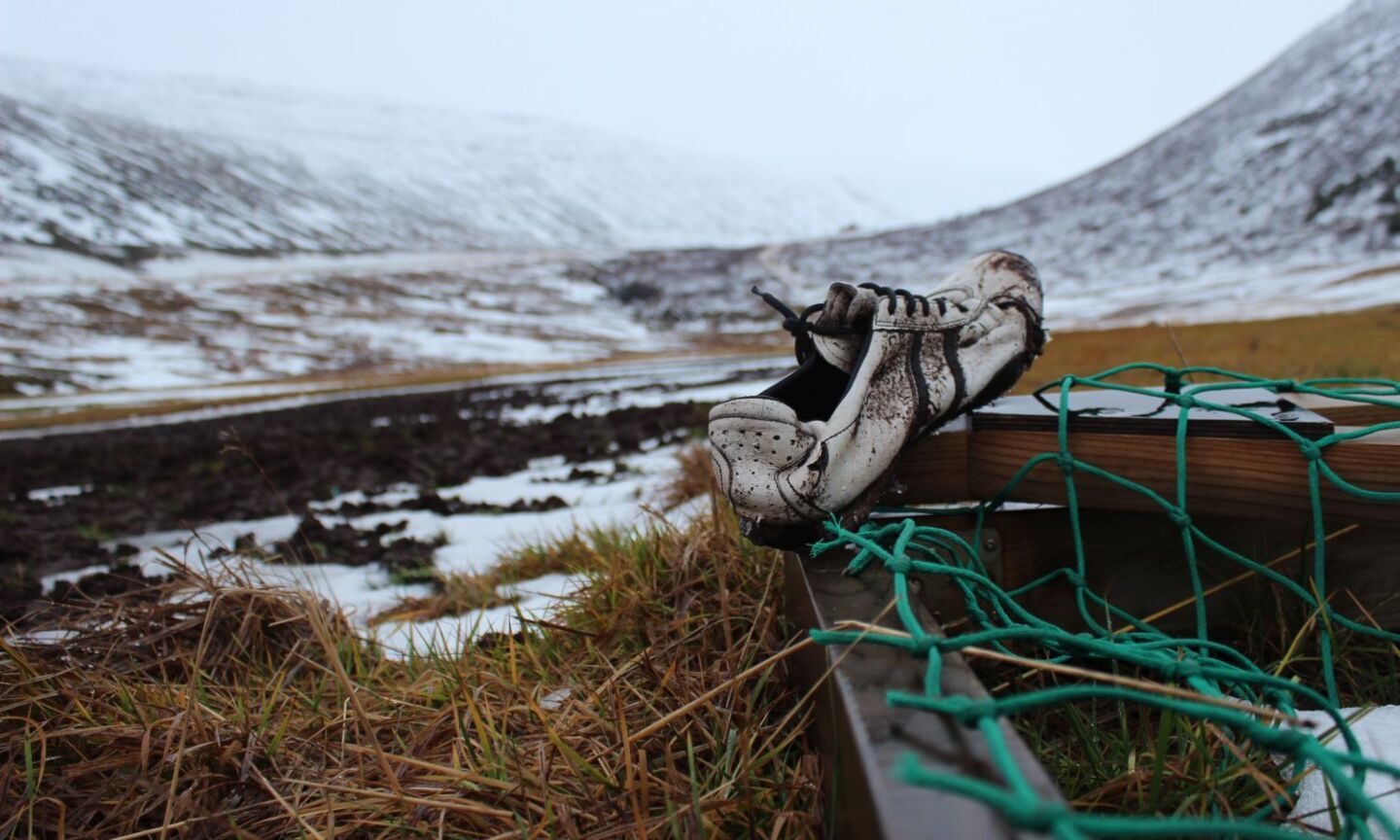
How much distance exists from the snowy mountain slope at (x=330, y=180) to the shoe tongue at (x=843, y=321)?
2616 inches

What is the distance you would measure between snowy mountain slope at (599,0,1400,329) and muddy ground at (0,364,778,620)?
1530cm

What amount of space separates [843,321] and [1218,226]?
38273mm

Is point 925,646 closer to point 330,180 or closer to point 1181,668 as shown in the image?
point 1181,668

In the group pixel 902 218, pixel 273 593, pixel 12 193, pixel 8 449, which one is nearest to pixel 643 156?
pixel 902 218

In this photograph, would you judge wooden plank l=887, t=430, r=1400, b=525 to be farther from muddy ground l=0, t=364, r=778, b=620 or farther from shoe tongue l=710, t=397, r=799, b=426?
muddy ground l=0, t=364, r=778, b=620

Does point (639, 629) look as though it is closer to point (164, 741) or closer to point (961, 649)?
point (164, 741)

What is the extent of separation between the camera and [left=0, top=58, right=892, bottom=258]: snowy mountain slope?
63125 mm

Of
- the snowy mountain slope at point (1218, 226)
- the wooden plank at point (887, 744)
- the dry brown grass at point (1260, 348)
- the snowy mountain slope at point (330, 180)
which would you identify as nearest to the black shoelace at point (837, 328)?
Answer: the wooden plank at point (887, 744)

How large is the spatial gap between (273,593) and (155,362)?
30.5 m

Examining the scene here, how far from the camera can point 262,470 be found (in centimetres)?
276

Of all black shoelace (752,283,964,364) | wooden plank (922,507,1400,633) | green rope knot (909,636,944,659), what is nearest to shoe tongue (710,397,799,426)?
black shoelace (752,283,964,364)

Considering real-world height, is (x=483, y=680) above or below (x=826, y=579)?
below

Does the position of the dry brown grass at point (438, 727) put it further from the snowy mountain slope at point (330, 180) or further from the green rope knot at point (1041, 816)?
the snowy mountain slope at point (330, 180)

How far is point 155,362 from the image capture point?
2692 cm
